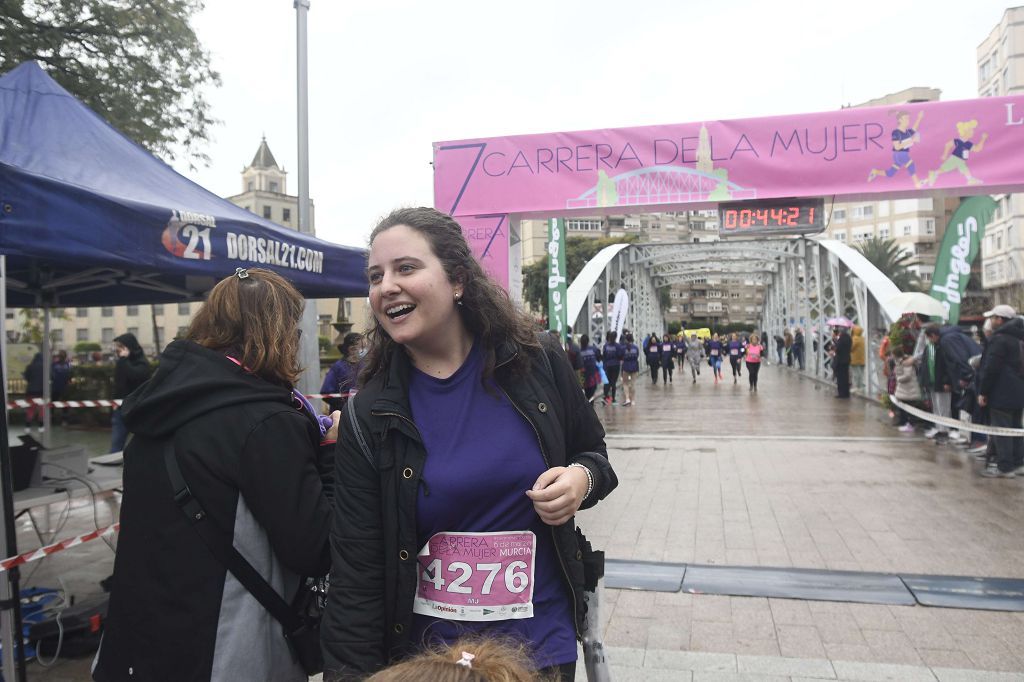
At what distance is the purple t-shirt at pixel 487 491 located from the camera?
1661mm

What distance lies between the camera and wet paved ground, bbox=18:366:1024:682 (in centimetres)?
365

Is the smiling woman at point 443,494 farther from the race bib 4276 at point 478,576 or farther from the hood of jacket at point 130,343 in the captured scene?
the hood of jacket at point 130,343

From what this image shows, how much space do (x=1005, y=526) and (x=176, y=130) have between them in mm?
12665

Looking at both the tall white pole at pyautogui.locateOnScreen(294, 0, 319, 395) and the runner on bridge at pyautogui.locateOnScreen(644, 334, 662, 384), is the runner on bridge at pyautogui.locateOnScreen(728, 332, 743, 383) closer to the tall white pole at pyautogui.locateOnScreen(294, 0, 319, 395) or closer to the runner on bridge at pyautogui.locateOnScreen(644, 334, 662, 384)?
the runner on bridge at pyautogui.locateOnScreen(644, 334, 662, 384)

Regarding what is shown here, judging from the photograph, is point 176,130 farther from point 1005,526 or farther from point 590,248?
point 590,248

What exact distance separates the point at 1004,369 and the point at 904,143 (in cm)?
276

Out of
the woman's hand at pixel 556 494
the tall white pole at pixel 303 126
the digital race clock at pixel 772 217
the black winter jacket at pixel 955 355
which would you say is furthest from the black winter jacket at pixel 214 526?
the black winter jacket at pixel 955 355

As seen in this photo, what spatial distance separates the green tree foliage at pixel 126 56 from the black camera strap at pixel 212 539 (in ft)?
36.5

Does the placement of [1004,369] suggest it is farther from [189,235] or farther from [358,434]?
[358,434]

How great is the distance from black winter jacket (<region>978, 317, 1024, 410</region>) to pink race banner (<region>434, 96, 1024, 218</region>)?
167cm

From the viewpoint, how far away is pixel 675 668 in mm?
3590

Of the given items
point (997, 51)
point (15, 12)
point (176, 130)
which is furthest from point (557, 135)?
point (997, 51)

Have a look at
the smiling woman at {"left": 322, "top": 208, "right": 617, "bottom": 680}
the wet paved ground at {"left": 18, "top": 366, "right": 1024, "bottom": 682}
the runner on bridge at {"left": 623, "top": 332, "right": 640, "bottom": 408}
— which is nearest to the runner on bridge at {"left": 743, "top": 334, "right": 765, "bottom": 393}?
the runner on bridge at {"left": 623, "top": 332, "right": 640, "bottom": 408}

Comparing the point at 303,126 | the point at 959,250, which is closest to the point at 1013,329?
the point at 959,250
